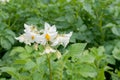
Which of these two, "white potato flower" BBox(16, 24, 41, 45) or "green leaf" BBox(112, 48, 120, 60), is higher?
"white potato flower" BBox(16, 24, 41, 45)

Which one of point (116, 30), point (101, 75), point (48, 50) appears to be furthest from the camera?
point (116, 30)

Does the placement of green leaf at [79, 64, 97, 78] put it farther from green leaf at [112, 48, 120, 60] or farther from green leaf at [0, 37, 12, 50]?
green leaf at [0, 37, 12, 50]

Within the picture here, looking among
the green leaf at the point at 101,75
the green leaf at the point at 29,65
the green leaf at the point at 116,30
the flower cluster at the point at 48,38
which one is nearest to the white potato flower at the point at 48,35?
the flower cluster at the point at 48,38

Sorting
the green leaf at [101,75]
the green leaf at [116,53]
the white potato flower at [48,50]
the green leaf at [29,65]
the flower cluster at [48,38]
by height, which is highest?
the flower cluster at [48,38]

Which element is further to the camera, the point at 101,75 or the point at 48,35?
the point at 101,75

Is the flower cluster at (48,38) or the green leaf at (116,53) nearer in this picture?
the flower cluster at (48,38)

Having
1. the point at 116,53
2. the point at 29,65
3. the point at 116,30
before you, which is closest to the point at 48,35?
the point at 29,65

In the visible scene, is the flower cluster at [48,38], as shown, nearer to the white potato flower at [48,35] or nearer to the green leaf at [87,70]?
the white potato flower at [48,35]

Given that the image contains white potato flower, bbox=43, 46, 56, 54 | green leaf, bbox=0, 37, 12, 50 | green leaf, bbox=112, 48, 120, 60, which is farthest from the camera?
green leaf, bbox=0, 37, 12, 50

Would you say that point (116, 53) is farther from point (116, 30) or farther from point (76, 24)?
point (76, 24)

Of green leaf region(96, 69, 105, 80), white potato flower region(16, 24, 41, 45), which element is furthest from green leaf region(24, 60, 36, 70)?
green leaf region(96, 69, 105, 80)

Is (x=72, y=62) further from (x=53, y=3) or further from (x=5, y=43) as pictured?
(x=53, y=3)

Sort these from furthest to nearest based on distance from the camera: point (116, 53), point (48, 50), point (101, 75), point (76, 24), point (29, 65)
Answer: point (76, 24)
point (116, 53)
point (101, 75)
point (29, 65)
point (48, 50)
